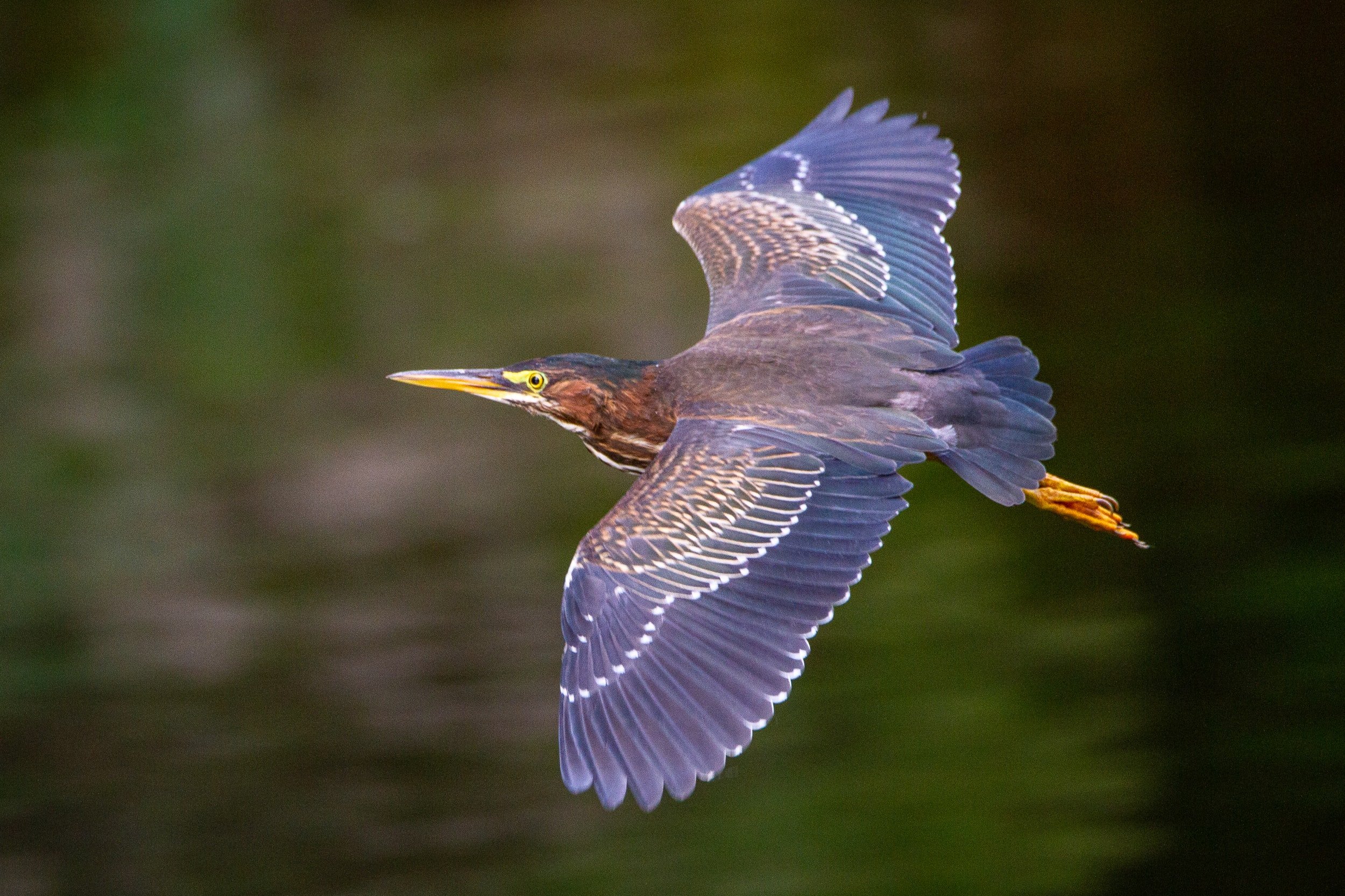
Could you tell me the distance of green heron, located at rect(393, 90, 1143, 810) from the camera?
397cm

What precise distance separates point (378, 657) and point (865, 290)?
3338mm

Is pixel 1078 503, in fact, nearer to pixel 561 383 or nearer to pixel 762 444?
pixel 762 444

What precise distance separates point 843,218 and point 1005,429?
1.09m

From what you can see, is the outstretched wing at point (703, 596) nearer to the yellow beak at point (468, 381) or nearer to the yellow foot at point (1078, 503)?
the yellow beak at point (468, 381)

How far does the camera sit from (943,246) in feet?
17.3

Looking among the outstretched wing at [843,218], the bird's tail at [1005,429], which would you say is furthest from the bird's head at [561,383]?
the bird's tail at [1005,429]

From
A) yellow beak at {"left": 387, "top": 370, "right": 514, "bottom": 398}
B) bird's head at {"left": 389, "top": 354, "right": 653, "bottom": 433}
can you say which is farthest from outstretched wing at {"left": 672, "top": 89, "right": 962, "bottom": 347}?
yellow beak at {"left": 387, "top": 370, "right": 514, "bottom": 398}

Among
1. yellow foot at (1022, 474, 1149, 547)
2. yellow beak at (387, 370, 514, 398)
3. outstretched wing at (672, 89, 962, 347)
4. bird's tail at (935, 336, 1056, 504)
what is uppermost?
outstretched wing at (672, 89, 962, 347)

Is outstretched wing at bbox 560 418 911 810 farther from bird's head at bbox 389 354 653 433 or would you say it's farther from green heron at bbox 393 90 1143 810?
bird's head at bbox 389 354 653 433

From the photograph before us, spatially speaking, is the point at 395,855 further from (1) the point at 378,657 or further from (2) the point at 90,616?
(2) the point at 90,616

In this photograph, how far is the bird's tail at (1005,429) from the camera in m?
4.47

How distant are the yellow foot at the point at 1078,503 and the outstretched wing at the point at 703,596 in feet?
2.80

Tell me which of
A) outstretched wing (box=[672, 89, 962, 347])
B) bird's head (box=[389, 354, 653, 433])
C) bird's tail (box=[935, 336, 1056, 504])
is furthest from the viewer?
outstretched wing (box=[672, 89, 962, 347])

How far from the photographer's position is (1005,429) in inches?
179
